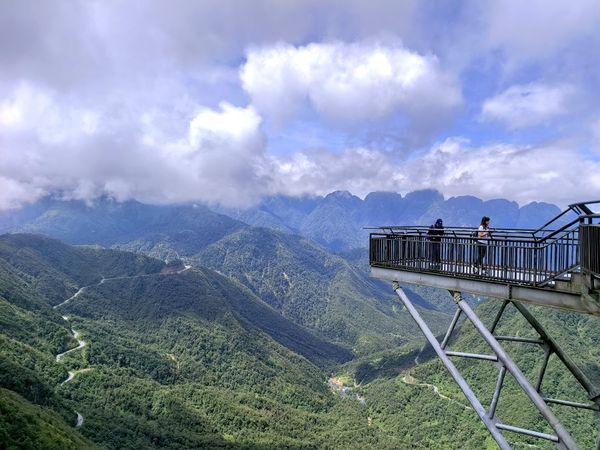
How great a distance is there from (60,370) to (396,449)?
72906 mm

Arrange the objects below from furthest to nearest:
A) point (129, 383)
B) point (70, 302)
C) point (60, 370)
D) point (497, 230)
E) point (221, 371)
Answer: point (70, 302), point (221, 371), point (129, 383), point (60, 370), point (497, 230)

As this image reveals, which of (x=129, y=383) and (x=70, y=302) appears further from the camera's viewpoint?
(x=70, y=302)

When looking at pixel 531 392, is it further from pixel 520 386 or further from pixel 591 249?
pixel 591 249

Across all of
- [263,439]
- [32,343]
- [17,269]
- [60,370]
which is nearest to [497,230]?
[263,439]

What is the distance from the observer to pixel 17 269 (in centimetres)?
16175

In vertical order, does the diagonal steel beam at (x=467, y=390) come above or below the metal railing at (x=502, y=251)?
below

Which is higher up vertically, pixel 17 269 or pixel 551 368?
pixel 17 269

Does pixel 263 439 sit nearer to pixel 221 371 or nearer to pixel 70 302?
pixel 221 371

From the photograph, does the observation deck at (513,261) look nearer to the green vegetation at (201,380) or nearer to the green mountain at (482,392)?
the green vegetation at (201,380)

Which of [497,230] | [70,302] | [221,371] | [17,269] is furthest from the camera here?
[17,269]

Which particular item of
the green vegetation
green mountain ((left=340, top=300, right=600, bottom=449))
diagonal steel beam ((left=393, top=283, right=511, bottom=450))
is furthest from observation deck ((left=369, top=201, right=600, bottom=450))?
green mountain ((left=340, top=300, right=600, bottom=449))

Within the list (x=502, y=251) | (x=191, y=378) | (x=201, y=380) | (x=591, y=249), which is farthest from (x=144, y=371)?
(x=591, y=249)

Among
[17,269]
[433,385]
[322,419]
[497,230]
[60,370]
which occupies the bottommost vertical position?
[322,419]

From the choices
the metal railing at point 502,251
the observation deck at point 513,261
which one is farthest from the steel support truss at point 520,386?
the metal railing at point 502,251
